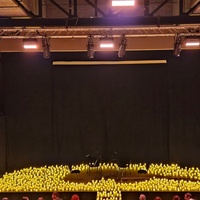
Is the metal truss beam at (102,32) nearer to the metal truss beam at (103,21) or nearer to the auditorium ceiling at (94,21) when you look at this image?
the auditorium ceiling at (94,21)

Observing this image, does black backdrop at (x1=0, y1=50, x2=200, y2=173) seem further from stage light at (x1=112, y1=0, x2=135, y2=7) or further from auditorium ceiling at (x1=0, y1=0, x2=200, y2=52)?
stage light at (x1=112, y1=0, x2=135, y2=7)

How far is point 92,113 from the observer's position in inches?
524

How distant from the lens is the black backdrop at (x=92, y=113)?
1315 centimetres

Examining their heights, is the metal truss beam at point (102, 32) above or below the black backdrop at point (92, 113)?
above

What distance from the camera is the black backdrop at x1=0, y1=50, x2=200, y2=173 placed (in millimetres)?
13148

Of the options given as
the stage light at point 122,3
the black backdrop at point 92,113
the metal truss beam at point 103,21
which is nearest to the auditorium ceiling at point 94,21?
the metal truss beam at point 103,21

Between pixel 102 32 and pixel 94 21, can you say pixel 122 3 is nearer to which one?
pixel 94 21

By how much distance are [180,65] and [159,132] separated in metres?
2.07

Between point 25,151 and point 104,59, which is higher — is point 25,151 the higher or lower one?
the lower one

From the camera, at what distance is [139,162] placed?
1318 cm

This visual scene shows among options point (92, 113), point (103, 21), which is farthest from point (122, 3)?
point (92, 113)

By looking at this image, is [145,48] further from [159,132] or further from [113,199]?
[113,199]

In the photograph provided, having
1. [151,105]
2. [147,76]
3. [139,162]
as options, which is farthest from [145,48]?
[139,162]

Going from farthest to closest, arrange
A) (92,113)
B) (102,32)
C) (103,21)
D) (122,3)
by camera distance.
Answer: (92,113), (102,32), (103,21), (122,3)
